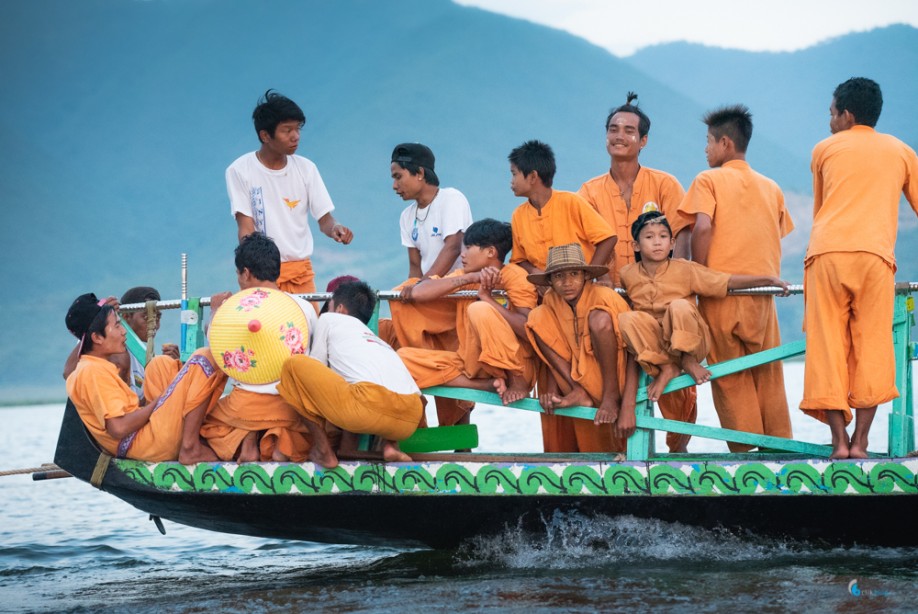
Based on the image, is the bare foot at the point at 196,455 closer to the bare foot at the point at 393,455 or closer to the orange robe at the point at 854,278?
the bare foot at the point at 393,455

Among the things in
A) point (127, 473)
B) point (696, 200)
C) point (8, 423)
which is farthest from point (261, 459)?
point (8, 423)

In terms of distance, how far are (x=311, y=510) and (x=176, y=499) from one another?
753 mm

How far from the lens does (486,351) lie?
5.80 metres

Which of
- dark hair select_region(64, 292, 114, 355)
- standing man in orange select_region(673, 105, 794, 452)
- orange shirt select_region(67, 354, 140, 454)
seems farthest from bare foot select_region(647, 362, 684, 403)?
dark hair select_region(64, 292, 114, 355)

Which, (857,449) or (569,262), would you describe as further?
(569,262)

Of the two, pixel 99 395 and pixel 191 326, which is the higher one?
pixel 191 326

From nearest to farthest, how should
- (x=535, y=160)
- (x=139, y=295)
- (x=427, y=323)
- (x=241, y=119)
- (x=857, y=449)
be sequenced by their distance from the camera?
1. (x=857, y=449)
2. (x=535, y=160)
3. (x=427, y=323)
4. (x=139, y=295)
5. (x=241, y=119)

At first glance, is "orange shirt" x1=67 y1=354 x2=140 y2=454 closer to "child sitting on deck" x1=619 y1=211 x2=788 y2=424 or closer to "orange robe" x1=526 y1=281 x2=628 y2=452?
"orange robe" x1=526 y1=281 x2=628 y2=452

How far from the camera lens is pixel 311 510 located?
5.91 m

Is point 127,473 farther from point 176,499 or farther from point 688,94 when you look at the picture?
point 688,94

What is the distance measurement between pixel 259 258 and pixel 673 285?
2.21 meters

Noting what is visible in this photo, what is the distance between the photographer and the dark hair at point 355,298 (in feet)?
19.6

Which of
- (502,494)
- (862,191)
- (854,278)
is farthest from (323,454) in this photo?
(862,191)

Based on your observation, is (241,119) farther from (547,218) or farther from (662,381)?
(662,381)
